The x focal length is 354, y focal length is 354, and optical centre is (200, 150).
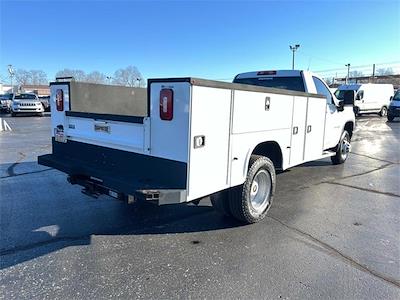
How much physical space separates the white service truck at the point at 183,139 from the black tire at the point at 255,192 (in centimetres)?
1

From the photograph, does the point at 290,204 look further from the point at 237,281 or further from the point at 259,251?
the point at 237,281

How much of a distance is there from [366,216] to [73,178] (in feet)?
13.6

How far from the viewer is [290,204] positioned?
224 inches

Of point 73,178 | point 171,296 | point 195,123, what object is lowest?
point 171,296

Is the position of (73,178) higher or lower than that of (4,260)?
higher

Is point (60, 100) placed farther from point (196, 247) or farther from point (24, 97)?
point (24, 97)

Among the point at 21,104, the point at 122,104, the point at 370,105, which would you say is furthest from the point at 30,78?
the point at 122,104

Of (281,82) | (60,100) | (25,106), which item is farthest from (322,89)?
(25,106)

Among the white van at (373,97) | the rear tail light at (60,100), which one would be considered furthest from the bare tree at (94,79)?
the white van at (373,97)

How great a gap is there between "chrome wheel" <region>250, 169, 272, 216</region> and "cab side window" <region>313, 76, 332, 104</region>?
2.79m

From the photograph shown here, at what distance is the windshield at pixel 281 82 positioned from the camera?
21.9 feet

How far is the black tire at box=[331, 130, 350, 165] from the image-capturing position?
334 inches

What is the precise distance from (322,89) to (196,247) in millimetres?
4577

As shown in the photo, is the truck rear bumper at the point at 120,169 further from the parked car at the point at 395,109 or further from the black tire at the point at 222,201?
the parked car at the point at 395,109
